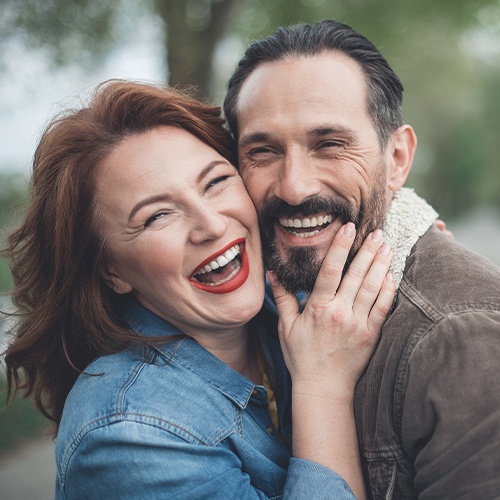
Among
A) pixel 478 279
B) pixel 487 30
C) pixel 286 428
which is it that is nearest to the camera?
pixel 478 279

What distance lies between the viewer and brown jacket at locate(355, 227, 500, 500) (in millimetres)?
1583

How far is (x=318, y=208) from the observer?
2.26m

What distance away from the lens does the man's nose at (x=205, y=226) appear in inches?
85.6

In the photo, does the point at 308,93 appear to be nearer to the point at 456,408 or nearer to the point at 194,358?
the point at 194,358

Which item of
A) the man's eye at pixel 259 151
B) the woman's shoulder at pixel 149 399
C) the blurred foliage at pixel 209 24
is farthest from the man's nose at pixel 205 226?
the blurred foliage at pixel 209 24

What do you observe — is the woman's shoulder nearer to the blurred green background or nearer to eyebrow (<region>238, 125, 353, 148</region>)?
eyebrow (<region>238, 125, 353, 148</region>)

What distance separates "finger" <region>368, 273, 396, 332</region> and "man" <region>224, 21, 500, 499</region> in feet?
0.14

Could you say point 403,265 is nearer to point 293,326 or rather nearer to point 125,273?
point 293,326

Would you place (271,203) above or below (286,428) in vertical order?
above

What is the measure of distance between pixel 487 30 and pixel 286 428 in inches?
288

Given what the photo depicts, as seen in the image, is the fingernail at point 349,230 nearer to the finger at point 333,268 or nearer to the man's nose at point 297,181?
the finger at point 333,268

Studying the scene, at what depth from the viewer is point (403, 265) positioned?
2143 millimetres

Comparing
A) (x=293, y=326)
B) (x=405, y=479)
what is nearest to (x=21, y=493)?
(x=293, y=326)

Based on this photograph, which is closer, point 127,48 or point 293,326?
point 293,326
